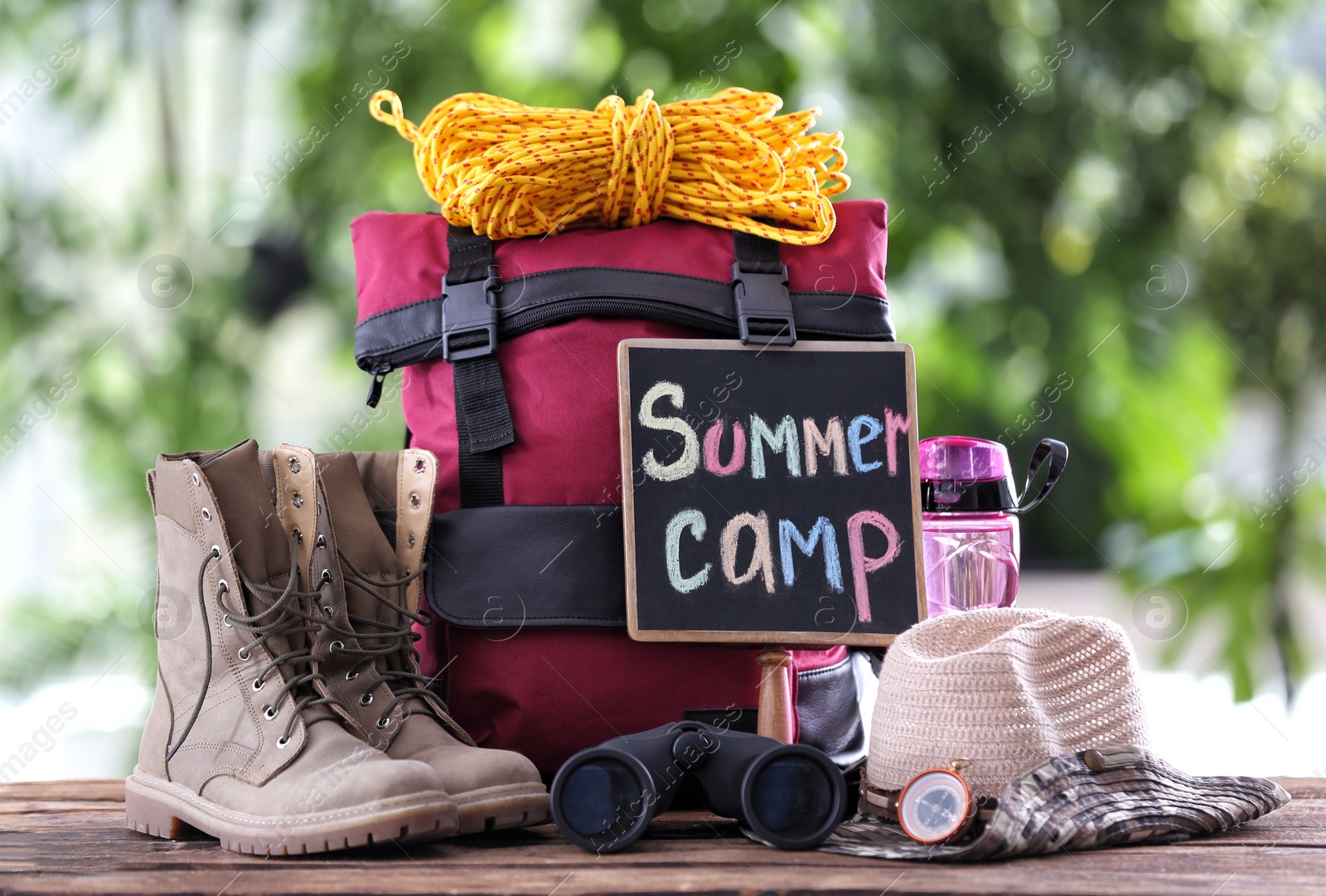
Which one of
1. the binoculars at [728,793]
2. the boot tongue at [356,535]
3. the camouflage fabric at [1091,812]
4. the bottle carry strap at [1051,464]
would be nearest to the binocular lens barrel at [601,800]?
the binoculars at [728,793]

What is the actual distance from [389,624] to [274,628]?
0.35 ft

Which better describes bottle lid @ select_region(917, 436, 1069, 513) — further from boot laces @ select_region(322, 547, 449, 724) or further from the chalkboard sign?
boot laces @ select_region(322, 547, 449, 724)

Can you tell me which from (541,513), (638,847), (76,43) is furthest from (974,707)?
(76,43)

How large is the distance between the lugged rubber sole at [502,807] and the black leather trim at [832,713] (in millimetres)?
281

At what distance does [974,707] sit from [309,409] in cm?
136

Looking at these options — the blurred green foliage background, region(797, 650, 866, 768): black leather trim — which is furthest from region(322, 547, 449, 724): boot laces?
the blurred green foliage background

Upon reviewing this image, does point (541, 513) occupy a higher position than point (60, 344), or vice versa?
point (60, 344)

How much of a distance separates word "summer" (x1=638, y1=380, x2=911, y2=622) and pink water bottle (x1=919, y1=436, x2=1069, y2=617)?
60mm

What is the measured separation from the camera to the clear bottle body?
1.00m

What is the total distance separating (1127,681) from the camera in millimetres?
785

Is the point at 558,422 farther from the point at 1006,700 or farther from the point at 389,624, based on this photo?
the point at 1006,700

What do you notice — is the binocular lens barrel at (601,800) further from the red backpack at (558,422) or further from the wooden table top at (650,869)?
the red backpack at (558,422)

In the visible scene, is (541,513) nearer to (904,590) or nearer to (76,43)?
(904,590)

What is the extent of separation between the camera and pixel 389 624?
870 mm
